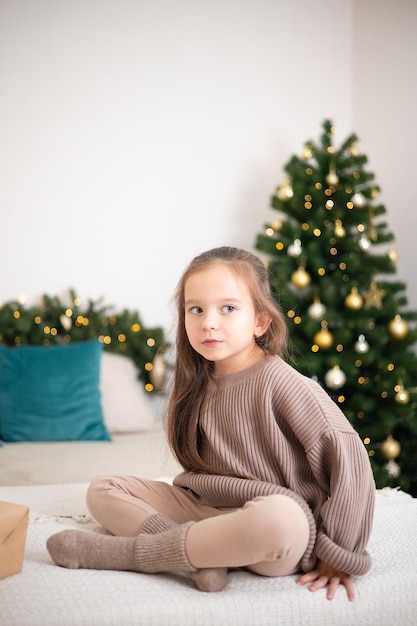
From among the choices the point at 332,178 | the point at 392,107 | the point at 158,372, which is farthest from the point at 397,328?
the point at 392,107

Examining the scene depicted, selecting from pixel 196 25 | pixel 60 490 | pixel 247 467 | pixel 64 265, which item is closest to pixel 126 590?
pixel 247 467

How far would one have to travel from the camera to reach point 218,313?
1473mm

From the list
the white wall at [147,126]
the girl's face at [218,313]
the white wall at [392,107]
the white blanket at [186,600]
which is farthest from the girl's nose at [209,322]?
the white wall at [392,107]

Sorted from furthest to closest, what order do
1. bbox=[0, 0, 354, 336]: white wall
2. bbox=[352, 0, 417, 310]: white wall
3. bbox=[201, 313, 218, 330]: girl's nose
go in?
bbox=[352, 0, 417, 310]: white wall → bbox=[0, 0, 354, 336]: white wall → bbox=[201, 313, 218, 330]: girl's nose

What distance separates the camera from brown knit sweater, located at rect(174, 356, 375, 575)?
131 cm

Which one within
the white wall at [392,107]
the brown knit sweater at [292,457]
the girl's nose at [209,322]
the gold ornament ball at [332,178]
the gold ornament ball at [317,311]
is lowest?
the brown knit sweater at [292,457]

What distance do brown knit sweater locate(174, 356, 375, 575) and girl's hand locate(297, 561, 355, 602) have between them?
2cm

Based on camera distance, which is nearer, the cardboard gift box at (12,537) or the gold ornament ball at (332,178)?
the cardboard gift box at (12,537)

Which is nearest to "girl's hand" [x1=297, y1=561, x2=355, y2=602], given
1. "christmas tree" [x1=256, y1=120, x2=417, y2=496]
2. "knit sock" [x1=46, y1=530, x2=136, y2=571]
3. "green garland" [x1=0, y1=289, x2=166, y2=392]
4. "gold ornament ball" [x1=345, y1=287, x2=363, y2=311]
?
"knit sock" [x1=46, y1=530, x2=136, y2=571]

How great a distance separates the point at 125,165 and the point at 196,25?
76cm

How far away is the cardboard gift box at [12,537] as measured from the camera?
4.06 feet

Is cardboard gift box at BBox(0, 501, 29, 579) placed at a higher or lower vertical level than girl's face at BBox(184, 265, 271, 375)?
lower

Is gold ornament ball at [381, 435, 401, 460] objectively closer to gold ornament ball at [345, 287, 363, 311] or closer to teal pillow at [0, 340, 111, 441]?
gold ornament ball at [345, 287, 363, 311]

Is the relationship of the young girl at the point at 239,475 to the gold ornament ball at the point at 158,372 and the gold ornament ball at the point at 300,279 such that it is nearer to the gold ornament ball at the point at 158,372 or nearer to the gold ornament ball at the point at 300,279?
the gold ornament ball at the point at 300,279
